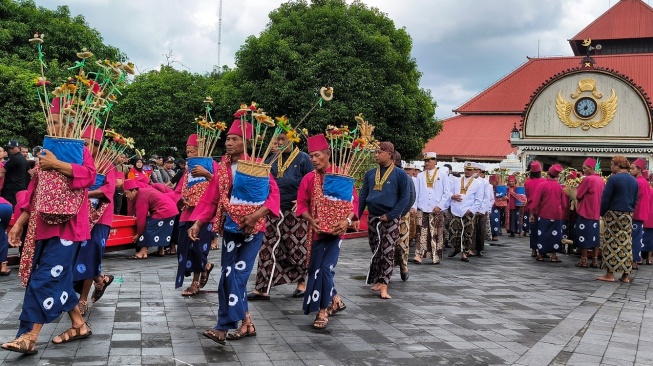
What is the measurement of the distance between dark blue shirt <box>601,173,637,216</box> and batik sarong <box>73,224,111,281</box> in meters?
7.32

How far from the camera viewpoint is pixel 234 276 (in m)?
5.48

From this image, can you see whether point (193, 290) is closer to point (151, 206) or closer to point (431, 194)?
point (151, 206)

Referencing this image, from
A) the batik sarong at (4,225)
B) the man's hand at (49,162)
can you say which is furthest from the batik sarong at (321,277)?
the batik sarong at (4,225)

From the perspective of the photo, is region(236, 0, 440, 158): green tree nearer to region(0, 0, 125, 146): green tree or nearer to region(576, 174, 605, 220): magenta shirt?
region(0, 0, 125, 146): green tree

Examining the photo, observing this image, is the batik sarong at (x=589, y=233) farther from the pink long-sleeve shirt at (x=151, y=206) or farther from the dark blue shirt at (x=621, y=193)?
the pink long-sleeve shirt at (x=151, y=206)

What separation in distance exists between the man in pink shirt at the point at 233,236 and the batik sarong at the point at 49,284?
1.08 meters

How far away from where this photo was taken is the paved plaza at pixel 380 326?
5.14m

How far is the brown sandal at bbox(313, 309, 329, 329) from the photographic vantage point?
608 cm

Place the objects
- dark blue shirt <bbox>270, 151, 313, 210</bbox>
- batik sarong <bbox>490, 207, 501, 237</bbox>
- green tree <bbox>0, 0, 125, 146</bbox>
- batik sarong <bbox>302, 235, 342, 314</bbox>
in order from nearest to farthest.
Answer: batik sarong <bbox>302, 235, 342, 314</bbox>
dark blue shirt <bbox>270, 151, 313, 210</bbox>
batik sarong <bbox>490, 207, 501, 237</bbox>
green tree <bbox>0, 0, 125, 146</bbox>

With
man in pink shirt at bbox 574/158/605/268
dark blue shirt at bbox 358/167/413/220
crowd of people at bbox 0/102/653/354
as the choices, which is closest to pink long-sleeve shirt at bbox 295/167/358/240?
crowd of people at bbox 0/102/653/354

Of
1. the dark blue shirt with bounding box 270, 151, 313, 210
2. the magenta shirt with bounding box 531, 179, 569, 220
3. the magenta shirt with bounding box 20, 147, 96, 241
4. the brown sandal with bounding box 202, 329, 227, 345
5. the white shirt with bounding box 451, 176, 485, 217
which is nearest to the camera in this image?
the magenta shirt with bounding box 20, 147, 96, 241

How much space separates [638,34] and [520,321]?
42.2 meters

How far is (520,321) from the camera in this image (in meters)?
6.85

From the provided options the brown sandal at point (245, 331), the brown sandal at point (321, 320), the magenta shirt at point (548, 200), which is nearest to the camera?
the brown sandal at point (245, 331)
